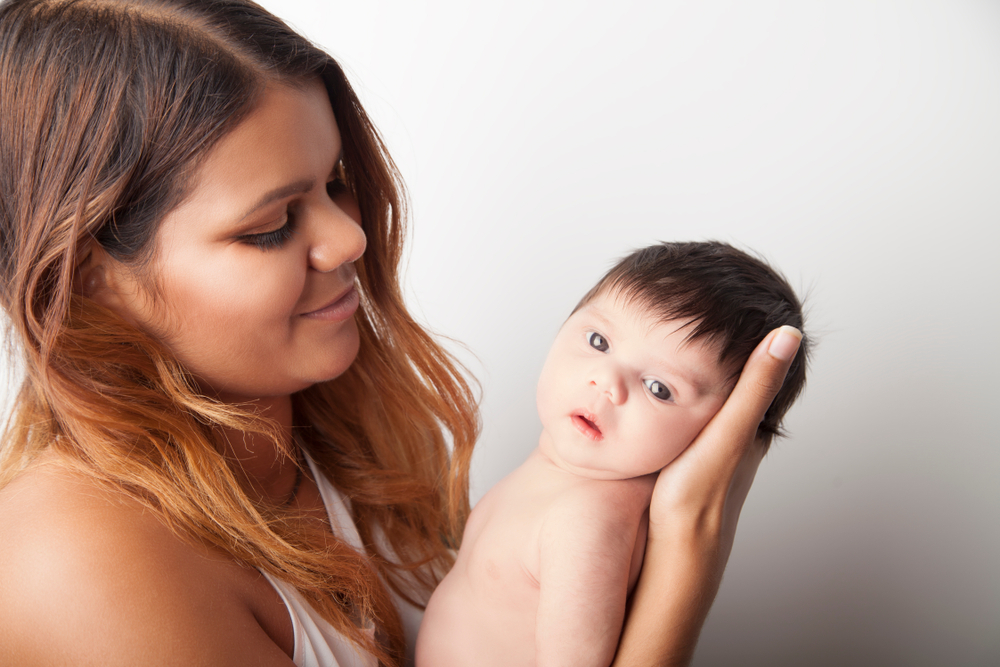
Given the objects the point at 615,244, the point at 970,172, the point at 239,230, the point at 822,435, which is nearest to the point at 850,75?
the point at 970,172

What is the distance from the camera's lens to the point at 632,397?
1056 mm

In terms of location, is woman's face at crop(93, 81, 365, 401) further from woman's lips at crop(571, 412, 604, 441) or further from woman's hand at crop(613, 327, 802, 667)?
woman's hand at crop(613, 327, 802, 667)

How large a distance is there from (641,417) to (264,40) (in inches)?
34.7

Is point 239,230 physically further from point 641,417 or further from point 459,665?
point 459,665

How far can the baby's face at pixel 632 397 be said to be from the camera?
1.05 m

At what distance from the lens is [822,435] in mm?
1649

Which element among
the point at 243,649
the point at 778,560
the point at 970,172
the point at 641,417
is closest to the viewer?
the point at 243,649

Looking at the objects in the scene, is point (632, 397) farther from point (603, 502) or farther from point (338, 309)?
point (338, 309)

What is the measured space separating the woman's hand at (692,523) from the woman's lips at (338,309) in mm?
644

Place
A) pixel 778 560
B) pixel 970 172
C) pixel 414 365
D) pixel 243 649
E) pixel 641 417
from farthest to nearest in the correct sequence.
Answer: pixel 778 560 → pixel 414 365 → pixel 970 172 → pixel 641 417 → pixel 243 649

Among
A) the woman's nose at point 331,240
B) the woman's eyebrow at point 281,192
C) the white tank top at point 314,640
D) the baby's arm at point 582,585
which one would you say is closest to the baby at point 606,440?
the baby's arm at point 582,585

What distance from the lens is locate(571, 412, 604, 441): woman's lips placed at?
1.07 meters

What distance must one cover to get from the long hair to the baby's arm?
396 mm

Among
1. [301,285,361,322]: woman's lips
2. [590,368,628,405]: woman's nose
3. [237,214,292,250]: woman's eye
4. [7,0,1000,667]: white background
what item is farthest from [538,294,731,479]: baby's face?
[7,0,1000,667]: white background
